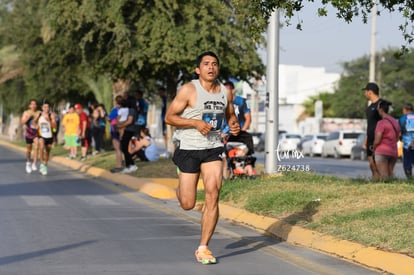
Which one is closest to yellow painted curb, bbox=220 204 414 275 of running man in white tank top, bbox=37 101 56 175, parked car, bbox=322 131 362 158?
running man in white tank top, bbox=37 101 56 175

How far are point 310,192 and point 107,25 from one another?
502 inches

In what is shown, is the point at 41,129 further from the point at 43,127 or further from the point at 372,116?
the point at 372,116

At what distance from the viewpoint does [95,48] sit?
27328 mm

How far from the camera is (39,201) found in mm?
15844

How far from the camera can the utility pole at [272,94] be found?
57.4 ft

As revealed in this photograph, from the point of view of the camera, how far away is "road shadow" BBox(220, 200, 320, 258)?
10531mm

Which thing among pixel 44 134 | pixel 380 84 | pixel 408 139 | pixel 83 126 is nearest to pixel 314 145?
pixel 83 126

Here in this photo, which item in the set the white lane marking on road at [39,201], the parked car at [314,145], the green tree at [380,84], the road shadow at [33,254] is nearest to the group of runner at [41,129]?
the white lane marking on road at [39,201]

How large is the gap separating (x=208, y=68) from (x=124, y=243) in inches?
92.8

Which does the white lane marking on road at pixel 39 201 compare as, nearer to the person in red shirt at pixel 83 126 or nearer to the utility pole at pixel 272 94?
the utility pole at pixel 272 94

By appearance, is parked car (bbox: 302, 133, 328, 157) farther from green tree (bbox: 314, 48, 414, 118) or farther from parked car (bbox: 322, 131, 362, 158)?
green tree (bbox: 314, 48, 414, 118)

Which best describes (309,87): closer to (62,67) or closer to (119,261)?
(62,67)

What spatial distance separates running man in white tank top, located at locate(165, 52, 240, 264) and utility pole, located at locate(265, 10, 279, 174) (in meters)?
8.14

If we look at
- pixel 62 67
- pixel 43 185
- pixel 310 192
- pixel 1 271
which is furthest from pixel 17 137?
pixel 1 271
